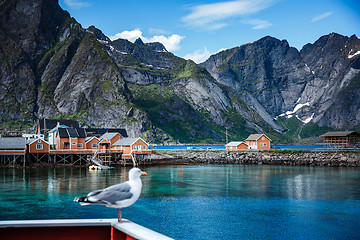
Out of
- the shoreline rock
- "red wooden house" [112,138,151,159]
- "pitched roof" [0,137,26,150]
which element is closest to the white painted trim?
the shoreline rock

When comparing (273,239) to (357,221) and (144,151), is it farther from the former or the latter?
(144,151)

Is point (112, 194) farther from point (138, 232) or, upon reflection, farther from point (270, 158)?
point (270, 158)

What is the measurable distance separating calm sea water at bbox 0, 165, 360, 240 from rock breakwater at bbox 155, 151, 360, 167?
37340mm

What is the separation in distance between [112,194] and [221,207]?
3260cm

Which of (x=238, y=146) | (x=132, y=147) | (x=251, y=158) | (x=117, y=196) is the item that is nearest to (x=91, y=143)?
(x=132, y=147)

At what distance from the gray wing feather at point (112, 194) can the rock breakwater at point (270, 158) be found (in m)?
93.9

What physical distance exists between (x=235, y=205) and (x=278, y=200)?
641 cm

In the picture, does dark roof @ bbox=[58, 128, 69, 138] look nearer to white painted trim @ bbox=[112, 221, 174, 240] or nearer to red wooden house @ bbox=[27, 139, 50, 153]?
red wooden house @ bbox=[27, 139, 50, 153]

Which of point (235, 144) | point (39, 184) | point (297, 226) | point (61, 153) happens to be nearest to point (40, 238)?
point (297, 226)

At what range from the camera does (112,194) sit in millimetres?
7527

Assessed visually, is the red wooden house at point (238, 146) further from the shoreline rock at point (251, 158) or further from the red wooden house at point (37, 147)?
the red wooden house at point (37, 147)

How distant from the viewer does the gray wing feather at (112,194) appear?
7.37 m

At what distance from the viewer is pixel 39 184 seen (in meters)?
55.6

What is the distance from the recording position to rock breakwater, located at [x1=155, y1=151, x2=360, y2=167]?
9356 centimetres
